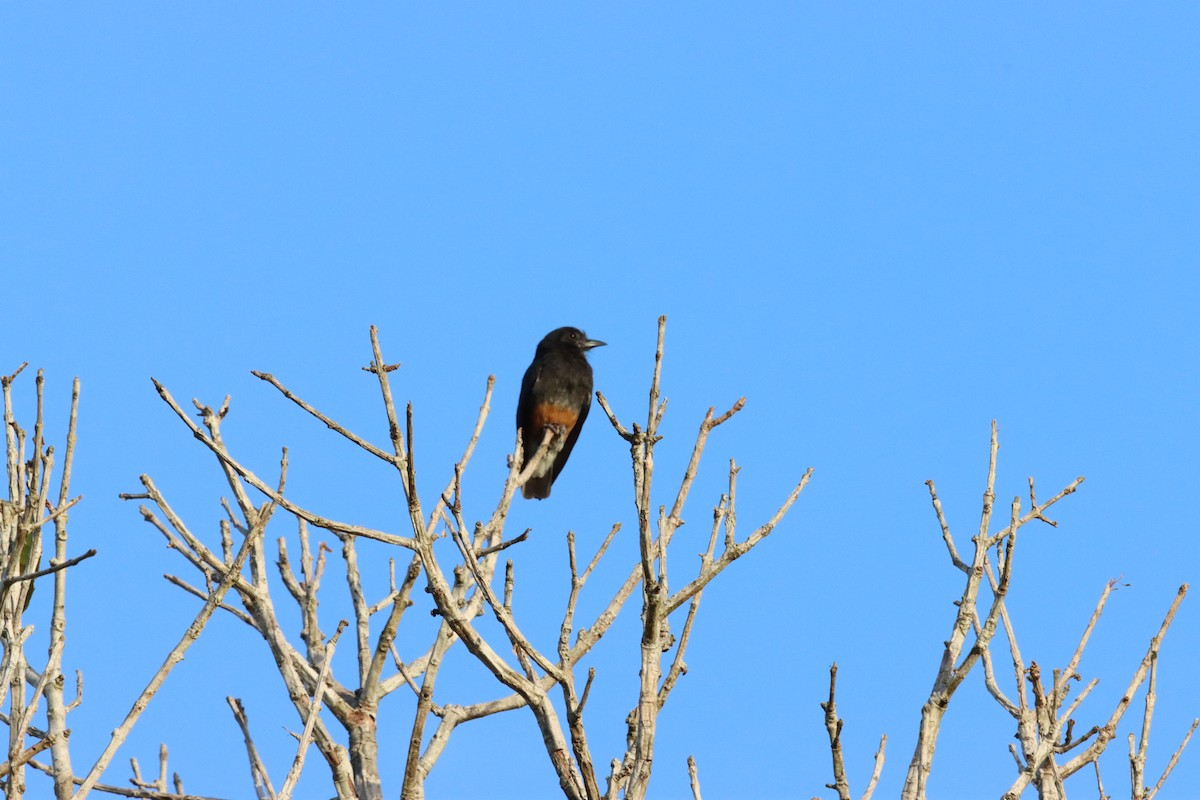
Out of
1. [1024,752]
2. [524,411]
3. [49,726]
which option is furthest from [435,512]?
[524,411]

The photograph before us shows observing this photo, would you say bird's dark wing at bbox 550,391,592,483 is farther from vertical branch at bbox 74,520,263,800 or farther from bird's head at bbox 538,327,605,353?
vertical branch at bbox 74,520,263,800

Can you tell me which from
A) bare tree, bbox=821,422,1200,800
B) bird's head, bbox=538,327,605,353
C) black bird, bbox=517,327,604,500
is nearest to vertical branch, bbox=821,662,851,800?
bare tree, bbox=821,422,1200,800

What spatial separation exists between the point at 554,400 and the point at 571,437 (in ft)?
1.85

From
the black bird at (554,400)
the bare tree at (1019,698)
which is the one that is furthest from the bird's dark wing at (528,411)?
the bare tree at (1019,698)

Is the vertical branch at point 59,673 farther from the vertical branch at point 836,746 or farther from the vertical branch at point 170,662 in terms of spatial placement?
the vertical branch at point 836,746

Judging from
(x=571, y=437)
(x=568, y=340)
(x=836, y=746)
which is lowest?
(x=836, y=746)

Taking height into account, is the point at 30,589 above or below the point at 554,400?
below

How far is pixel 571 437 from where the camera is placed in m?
11.9

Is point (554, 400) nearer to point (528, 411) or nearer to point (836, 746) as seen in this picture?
point (528, 411)

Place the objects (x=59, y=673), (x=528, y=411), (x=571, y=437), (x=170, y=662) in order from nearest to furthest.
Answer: (x=170, y=662)
(x=59, y=673)
(x=528, y=411)
(x=571, y=437)

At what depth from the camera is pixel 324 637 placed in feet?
22.5

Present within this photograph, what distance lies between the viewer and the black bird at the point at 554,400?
11.5 metres

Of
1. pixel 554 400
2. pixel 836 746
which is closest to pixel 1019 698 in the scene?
pixel 836 746

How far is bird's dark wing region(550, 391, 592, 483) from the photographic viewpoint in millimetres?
11625
